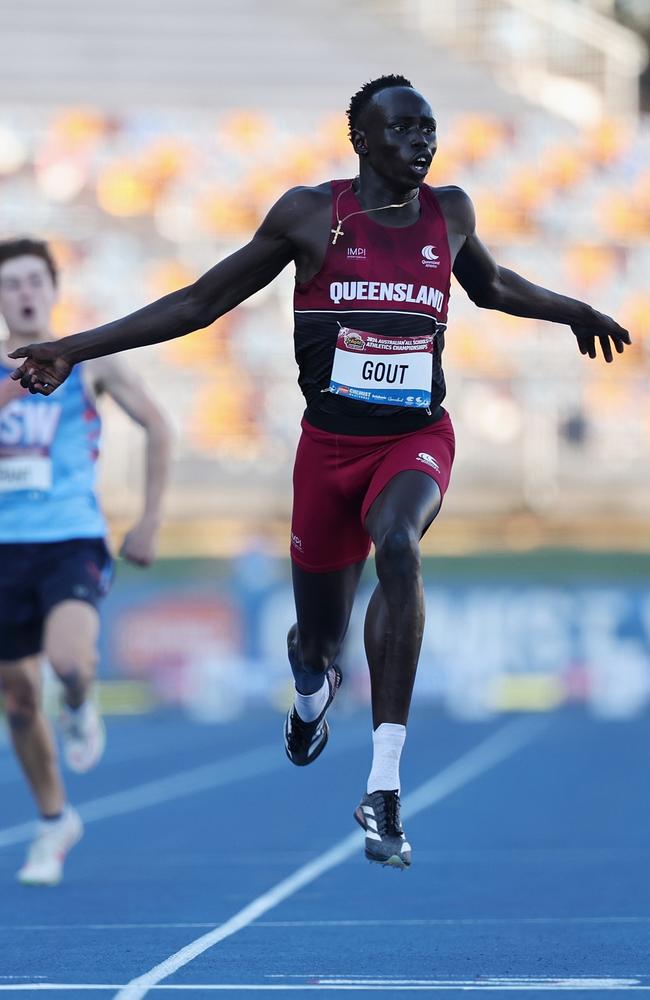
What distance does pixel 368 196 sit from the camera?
202 inches

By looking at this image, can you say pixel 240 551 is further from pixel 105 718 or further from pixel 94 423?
pixel 94 423

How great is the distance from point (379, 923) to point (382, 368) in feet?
5.65

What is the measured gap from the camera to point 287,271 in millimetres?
24016

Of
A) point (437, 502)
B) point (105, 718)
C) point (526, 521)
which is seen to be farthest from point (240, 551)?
point (437, 502)

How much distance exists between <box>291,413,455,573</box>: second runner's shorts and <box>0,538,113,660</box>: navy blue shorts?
68.1 inches

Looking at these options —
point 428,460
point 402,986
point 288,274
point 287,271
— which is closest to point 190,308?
point 428,460

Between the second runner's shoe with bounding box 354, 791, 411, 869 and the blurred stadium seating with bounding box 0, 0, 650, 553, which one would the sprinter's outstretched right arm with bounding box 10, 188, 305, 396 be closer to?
the second runner's shoe with bounding box 354, 791, 411, 869

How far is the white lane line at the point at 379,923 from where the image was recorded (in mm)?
5496

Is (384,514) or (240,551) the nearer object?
(384,514)

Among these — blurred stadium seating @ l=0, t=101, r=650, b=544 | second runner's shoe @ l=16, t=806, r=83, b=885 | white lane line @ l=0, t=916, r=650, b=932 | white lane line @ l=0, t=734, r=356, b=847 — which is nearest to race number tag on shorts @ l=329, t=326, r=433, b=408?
white lane line @ l=0, t=916, r=650, b=932

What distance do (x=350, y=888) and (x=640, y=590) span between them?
1491 cm

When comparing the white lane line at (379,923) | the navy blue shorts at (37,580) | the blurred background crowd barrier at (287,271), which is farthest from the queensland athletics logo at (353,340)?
the blurred background crowd barrier at (287,271)

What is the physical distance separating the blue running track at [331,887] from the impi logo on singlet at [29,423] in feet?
5.46

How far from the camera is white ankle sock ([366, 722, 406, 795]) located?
4855 millimetres
